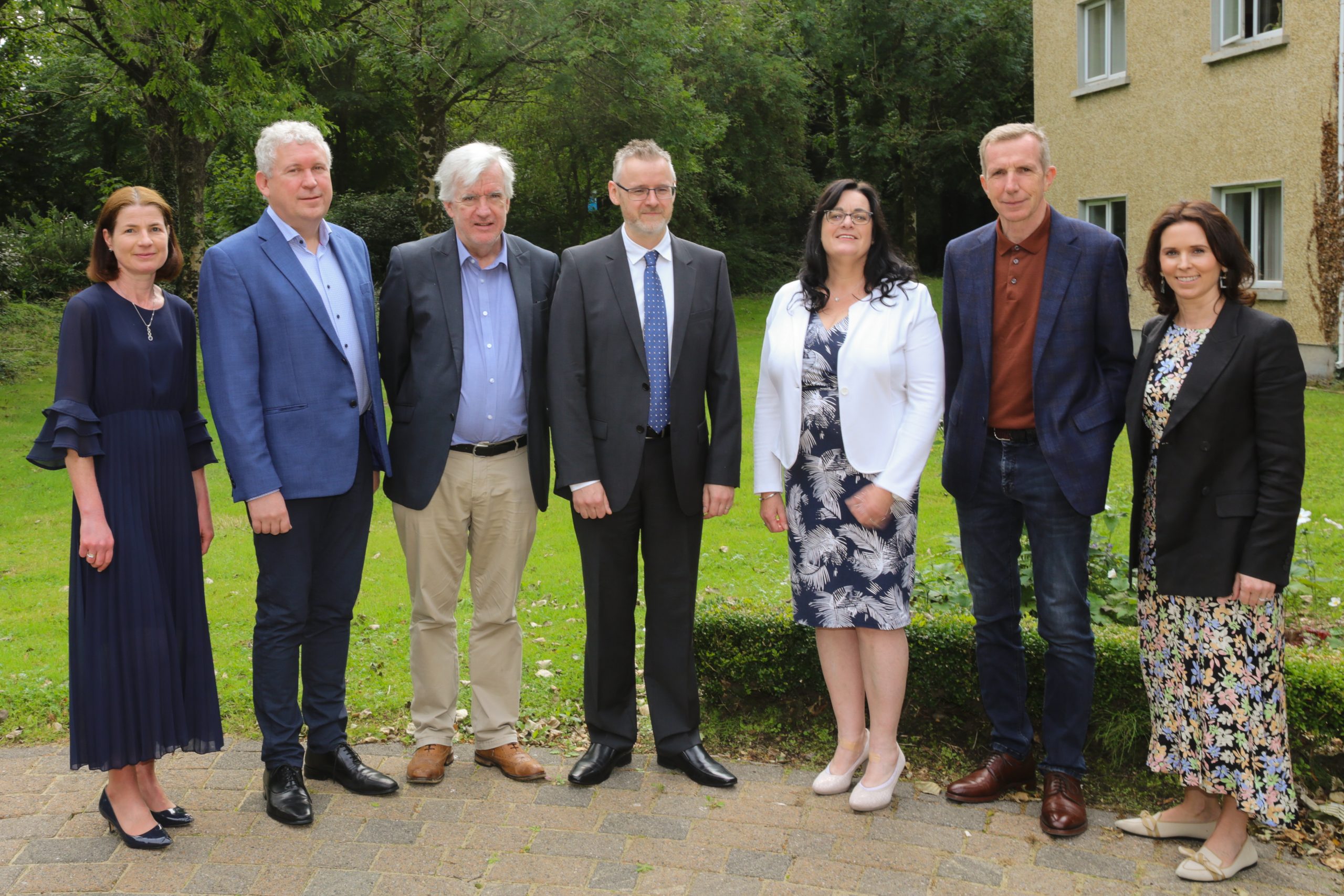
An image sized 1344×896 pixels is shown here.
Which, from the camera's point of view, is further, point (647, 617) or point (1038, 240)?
point (647, 617)

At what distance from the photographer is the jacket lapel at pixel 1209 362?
3422mm

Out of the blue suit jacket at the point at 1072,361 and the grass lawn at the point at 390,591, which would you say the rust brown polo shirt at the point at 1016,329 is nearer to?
the blue suit jacket at the point at 1072,361

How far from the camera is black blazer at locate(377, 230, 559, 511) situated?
416 centimetres

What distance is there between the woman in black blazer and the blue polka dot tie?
64.6 inches

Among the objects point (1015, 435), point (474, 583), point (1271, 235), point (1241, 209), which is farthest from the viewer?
point (1241, 209)

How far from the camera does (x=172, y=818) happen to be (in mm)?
3867

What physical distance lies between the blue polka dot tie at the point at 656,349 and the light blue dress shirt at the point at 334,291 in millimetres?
1068

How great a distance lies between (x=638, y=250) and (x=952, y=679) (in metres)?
2.11

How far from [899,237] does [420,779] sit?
1123 inches

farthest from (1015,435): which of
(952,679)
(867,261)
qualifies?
(952,679)

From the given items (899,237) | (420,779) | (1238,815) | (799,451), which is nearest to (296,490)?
(420,779)

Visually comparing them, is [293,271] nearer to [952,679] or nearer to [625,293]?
[625,293]

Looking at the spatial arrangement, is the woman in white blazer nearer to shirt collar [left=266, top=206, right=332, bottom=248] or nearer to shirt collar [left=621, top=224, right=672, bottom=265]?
shirt collar [left=621, top=224, right=672, bottom=265]

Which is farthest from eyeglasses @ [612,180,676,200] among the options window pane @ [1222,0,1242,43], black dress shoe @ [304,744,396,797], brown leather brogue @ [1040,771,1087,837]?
window pane @ [1222,0,1242,43]
